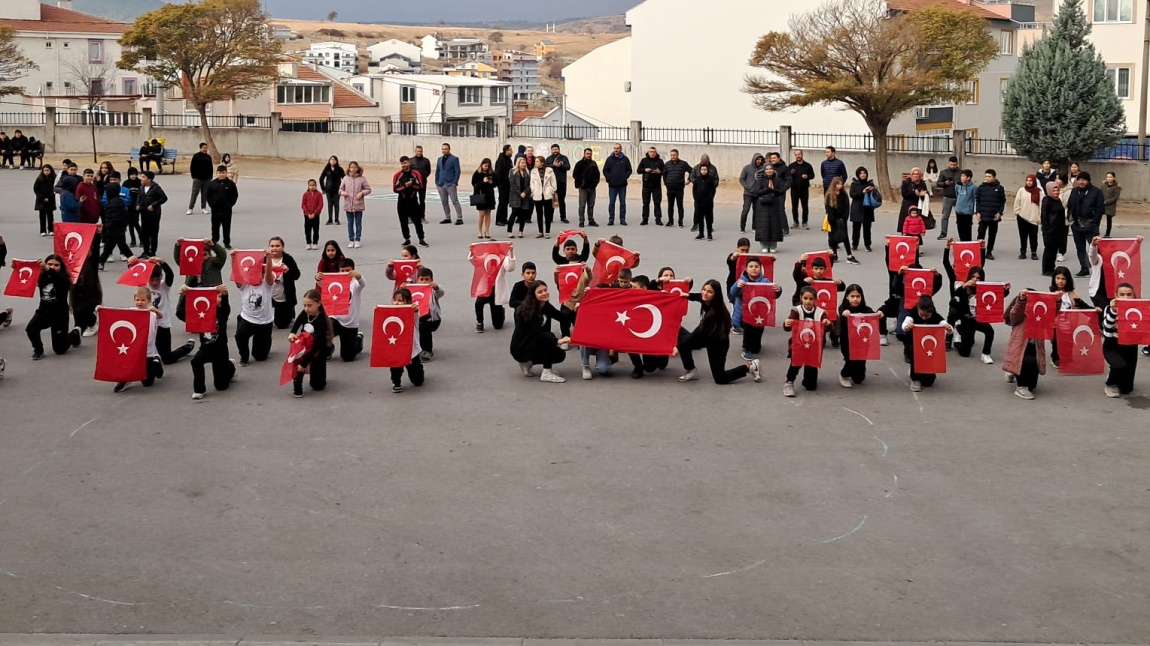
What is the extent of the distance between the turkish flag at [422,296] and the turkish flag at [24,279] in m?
5.00

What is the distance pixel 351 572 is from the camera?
30.5ft

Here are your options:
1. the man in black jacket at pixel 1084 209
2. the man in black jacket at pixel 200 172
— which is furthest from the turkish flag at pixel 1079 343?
the man in black jacket at pixel 200 172

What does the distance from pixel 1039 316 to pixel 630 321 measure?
168 inches

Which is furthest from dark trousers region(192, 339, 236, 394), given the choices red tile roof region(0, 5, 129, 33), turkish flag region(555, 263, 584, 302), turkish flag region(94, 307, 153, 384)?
red tile roof region(0, 5, 129, 33)

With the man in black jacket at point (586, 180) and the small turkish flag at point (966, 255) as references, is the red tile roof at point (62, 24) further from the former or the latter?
the small turkish flag at point (966, 255)

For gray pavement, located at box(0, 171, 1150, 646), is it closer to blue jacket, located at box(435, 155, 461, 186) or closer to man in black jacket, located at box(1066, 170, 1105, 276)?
man in black jacket, located at box(1066, 170, 1105, 276)

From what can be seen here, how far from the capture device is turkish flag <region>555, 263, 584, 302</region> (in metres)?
15.8

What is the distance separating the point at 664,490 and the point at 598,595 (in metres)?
2.21

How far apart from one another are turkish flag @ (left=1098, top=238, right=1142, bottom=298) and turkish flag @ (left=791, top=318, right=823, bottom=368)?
15.6 feet

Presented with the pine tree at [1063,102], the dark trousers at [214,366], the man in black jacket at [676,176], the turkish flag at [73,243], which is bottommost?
the dark trousers at [214,366]

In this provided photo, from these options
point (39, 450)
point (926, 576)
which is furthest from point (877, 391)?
point (39, 450)

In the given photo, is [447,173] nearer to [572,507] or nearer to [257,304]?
[257,304]

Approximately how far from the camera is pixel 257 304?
15414 mm

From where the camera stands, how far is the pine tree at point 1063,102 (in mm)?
31875
